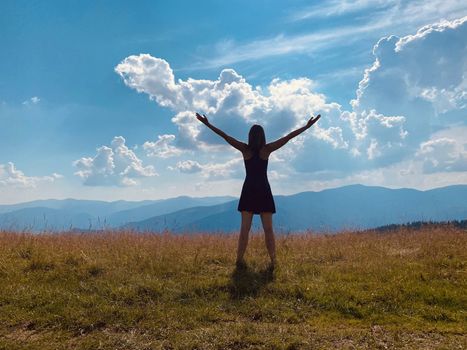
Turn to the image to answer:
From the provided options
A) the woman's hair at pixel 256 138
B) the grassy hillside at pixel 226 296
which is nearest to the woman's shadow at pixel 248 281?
the grassy hillside at pixel 226 296

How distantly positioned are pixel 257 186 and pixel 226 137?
1272 mm

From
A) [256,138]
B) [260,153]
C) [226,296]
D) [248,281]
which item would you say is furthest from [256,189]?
[226,296]

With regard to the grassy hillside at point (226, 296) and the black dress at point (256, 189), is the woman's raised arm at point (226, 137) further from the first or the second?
the grassy hillside at point (226, 296)

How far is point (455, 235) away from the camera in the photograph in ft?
36.4

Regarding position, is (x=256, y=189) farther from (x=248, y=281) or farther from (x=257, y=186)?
(x=248, y=281)

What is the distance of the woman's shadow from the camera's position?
7.14 metres

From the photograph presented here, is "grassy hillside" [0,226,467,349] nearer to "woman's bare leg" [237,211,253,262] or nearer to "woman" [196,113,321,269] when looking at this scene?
"woman's bare leg" [237,211,253,262]

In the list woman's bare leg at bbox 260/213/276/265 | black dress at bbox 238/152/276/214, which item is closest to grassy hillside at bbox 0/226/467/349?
woman's bare leg at bbox 260/213/276/265

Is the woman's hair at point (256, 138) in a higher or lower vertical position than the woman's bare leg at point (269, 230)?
higher

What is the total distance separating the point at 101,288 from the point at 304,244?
5.59 metres

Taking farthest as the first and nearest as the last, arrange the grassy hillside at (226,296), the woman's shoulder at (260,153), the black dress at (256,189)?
the woman's shoulder at (260,153) → the black dress at (256,189) → the grassy hillside at (226,296)

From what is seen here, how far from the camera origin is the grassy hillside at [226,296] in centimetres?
538

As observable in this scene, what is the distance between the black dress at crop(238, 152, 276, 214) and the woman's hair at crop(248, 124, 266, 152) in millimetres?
157

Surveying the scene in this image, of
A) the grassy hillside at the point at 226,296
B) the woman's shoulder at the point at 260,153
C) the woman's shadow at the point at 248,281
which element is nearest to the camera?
the grassy hillside at the point at 226,296
